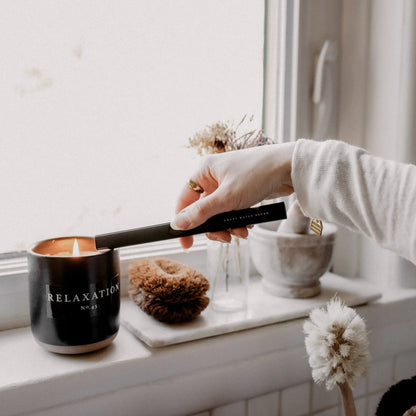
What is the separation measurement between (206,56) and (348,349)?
0.51 meters

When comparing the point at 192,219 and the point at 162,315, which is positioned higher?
the point at 192,219

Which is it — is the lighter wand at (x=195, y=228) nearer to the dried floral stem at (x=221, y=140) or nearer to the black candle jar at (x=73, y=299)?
the black candle jar at (x=73, y=299)

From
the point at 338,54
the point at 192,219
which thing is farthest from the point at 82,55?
the point at 338,54

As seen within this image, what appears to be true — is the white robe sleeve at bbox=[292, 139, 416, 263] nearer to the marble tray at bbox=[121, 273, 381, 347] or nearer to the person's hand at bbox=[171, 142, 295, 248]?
the person's hand at bbox=[171, 142, 295, 248]

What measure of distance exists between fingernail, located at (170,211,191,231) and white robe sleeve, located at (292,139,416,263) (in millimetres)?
141

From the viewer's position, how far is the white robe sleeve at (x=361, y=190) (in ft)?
2.04

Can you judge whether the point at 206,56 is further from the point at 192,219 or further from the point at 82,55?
the point at 192,219

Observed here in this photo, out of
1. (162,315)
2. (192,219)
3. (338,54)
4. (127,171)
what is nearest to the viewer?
(192,219)

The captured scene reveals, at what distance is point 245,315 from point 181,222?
0.84 ft

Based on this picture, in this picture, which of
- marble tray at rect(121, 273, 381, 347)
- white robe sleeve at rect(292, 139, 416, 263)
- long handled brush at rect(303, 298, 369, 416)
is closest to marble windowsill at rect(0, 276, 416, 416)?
marble tray at rect(121, 273, 381, 347)

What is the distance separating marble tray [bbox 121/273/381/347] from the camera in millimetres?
724

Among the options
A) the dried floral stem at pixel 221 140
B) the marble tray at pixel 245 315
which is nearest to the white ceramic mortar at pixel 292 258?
the marble tray at pixel 245 315

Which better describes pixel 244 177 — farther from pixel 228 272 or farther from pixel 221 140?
pixel 228 272

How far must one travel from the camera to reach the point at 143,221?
34.8 inches
